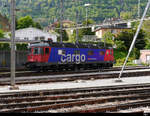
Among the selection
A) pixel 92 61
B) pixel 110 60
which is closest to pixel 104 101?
pixel 92 61

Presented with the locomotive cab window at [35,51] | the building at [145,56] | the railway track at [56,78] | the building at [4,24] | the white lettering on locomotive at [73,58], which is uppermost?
the building at [4,24]

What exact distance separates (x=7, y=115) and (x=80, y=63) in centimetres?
2279

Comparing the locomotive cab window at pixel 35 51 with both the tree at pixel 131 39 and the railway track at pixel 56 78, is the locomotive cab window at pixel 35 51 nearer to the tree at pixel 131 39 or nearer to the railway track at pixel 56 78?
the railway track at pixel 56 78

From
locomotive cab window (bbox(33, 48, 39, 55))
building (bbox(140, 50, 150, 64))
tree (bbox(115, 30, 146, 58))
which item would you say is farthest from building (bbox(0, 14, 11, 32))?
locomotive cab window (bbox(33, 48, 39, 55))

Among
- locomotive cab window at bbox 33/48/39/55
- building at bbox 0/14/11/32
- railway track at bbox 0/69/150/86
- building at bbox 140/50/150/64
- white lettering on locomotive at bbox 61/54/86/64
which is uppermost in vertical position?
building at bbox 0/14/11/32

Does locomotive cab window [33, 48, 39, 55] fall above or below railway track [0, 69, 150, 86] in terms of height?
above

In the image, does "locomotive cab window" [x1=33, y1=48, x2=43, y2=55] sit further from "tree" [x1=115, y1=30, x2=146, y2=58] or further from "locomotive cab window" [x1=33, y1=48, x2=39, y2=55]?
"tree" [x1=115, y1=30, x2=146, y2=58]

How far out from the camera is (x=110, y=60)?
1246 inches

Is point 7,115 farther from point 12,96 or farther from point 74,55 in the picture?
point 74,55

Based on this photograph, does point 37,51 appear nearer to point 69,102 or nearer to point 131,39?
A: point 69,102

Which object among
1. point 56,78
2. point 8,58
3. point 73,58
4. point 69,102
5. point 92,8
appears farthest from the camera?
point 92,8

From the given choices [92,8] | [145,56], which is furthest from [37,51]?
[92,8]

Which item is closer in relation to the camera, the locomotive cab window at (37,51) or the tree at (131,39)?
the locomotive cab window at (37,51)

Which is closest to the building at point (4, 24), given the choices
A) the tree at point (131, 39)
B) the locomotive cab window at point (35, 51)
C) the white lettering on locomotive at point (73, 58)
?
the tree at point (131, 39)
